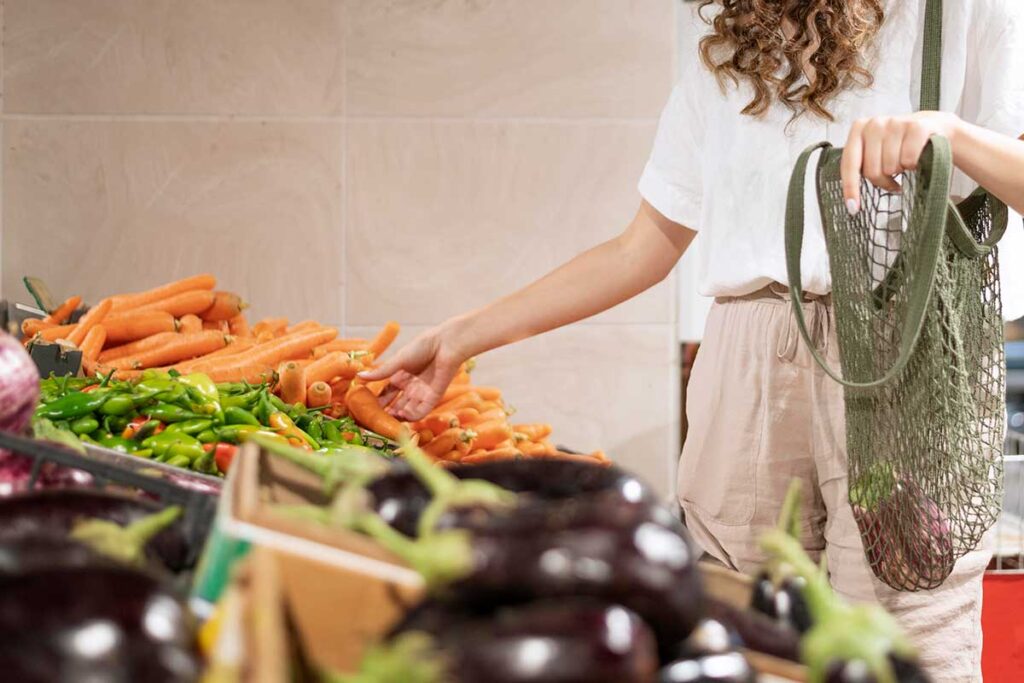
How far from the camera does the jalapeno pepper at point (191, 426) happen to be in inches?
75.9

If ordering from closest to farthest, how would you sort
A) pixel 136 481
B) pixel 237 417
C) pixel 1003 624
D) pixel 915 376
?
pixel 136 481
pixel 915 376
pixel 237 417
pixel 1003 624

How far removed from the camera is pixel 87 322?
2.79 meters

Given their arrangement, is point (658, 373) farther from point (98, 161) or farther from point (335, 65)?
point (98, 161)

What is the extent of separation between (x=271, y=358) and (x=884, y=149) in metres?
1.66

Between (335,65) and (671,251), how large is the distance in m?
1.81

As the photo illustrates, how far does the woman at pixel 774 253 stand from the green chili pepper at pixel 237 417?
411 millimetres

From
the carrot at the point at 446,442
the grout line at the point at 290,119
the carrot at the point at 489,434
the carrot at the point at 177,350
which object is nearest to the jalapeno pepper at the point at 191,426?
the carrot at the point at 446,442

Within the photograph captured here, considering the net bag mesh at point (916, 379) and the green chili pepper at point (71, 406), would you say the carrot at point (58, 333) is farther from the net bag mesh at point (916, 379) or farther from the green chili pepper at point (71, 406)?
the net bag mesh at point (916, 379)

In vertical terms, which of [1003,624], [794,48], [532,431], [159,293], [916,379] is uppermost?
[794,48]

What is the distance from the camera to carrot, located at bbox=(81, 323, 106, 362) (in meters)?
2.69

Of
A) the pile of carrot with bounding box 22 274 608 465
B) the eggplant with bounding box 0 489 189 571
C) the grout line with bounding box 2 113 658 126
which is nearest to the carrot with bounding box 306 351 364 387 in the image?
A: the pile of carrot with bounding box 22 274 608 465

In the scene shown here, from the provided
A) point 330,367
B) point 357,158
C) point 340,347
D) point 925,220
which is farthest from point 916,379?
point 357,158

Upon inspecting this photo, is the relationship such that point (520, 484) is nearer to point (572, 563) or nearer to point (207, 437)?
point (572, 563)

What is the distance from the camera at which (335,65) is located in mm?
3617
